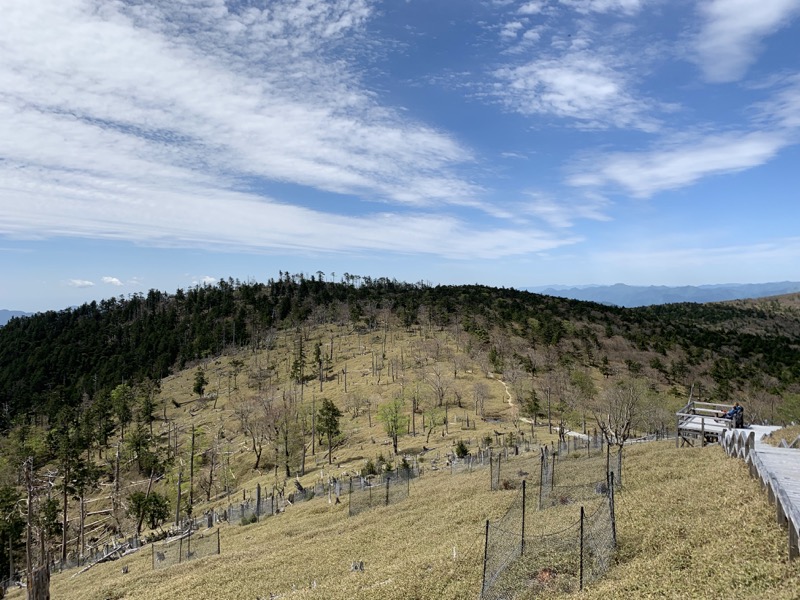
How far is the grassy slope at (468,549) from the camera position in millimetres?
12688

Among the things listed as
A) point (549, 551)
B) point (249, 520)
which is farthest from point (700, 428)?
point (249, 520)

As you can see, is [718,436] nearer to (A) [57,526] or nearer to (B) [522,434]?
(B) [522,434]

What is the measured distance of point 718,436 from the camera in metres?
32.0

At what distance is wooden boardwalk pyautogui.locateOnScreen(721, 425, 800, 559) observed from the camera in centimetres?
1226

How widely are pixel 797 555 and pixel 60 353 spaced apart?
227 metres

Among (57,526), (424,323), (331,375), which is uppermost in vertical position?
(424,323)

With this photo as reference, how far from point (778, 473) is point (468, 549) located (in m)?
11.2

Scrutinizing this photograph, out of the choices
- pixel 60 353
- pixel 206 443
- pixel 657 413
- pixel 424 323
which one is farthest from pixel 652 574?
pixel 60 353

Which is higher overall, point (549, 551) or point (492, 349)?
point (549, 551)

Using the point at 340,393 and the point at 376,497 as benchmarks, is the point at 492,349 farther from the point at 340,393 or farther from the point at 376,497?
the point at 376,497

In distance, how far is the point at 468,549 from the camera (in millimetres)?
18734

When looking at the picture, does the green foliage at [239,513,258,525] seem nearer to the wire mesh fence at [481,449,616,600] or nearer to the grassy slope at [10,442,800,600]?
the grassy slope at [10,442,800,600]

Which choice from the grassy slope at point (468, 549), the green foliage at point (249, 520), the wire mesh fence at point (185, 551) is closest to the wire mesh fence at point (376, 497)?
the grassy slope at point (468, 549)

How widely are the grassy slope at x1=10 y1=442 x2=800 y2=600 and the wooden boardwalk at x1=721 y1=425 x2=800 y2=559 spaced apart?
0.46 m
